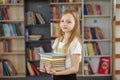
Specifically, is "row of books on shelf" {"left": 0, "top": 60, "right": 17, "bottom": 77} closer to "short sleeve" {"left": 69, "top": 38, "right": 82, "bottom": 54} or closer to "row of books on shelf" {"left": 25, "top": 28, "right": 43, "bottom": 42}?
"row of books on shelf" {"left": 25, "top": 28, "right": 43, "bottom": 42}

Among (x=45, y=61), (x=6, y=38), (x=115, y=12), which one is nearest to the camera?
(x=45, y=61)

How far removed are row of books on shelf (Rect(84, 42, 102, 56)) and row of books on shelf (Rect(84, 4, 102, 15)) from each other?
25.8 inches

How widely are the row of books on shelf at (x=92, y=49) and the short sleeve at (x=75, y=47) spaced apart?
10.9 ft

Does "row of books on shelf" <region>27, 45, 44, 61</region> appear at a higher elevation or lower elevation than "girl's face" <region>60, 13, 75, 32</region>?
lower

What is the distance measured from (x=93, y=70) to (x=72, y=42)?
12.0ft

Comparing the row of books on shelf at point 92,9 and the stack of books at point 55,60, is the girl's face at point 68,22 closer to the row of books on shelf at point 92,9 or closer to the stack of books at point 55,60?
the stack of books at point 55,60

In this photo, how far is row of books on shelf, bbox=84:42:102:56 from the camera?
5324 millimetres

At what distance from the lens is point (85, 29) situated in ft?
17.5

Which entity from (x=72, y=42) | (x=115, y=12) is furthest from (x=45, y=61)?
(x=115, y=12)

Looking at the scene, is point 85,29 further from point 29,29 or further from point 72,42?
point 72,42

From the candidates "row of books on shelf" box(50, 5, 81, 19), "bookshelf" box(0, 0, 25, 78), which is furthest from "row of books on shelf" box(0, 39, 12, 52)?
"row of books on shelf" box(50, 5, 81, 19)

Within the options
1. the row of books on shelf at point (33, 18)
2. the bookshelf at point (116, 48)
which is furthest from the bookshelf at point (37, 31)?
the bookshelf at point (116, 48)

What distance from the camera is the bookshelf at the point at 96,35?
532cm

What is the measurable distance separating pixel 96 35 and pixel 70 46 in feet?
11.3
